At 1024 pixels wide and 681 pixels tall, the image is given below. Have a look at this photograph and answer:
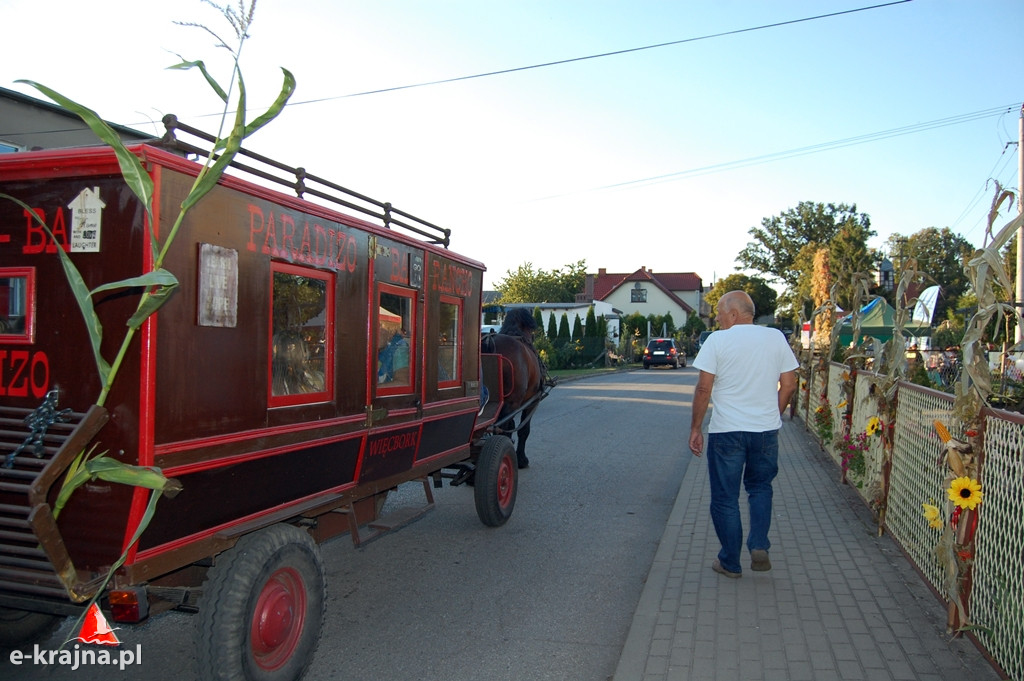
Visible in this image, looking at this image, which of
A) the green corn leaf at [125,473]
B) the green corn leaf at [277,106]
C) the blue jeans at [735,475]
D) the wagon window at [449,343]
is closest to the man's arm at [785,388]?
the blue jeans at [735,475]

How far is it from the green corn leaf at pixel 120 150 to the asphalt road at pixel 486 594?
243 cm

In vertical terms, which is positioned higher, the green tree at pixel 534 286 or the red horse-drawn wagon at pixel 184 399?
the green tree at pixel 534 286

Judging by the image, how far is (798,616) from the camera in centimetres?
440

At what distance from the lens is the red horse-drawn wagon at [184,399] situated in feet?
9.58

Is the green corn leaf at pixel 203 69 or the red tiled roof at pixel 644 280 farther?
the red tiled roof at pixel 644 280

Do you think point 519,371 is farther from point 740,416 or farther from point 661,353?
point 661,353

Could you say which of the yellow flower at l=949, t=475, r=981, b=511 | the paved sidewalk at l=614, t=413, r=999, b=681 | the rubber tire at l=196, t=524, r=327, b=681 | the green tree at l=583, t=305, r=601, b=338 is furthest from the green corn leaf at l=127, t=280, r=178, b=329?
the green tree at l=583, t=305, r=601, b=338

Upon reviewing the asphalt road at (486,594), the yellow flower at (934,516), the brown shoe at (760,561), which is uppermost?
the yellow flower at (934,516)

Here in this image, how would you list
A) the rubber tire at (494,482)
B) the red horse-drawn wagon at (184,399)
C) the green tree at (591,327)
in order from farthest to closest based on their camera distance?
the green tree at (591,327) → the rubber tire at (494,482) → the red horse-drawn wagon at (184,399)

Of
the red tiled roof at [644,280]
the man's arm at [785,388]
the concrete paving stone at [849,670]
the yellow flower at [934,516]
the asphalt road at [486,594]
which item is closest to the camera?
the concrete paving stone at [849,670]

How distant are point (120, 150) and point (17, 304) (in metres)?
1.01

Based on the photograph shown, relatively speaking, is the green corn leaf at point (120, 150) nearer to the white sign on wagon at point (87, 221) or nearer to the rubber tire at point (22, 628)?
the white sign on wagon at point (87, 221)

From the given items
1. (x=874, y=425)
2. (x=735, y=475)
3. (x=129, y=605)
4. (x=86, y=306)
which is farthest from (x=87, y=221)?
(x=874, y=425)

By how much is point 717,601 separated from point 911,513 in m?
1.72
